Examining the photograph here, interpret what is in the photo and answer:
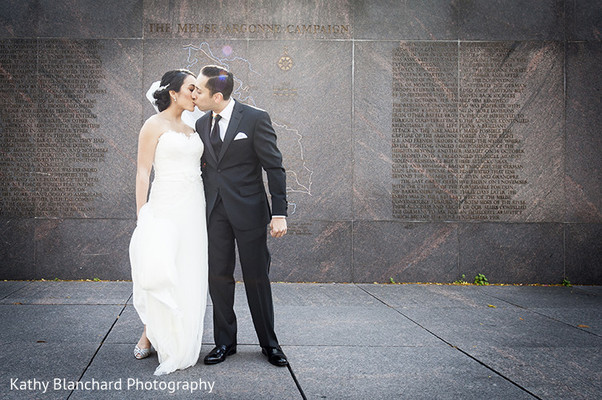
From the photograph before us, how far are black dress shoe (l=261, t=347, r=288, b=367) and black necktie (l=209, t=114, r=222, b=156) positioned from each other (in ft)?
5.14

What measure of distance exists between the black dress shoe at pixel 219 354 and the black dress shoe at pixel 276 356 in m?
0.29

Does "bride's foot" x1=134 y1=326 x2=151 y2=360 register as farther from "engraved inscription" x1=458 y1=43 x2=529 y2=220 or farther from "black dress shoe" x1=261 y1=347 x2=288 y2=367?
"engraved inscription" x1=458 y1=43 x2=529 y2=220

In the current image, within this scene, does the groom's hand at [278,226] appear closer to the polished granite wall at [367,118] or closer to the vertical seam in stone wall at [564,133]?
the polished granite wall at [367,118]

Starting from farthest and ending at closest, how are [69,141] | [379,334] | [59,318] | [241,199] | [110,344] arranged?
[69,141]
[59,318]
[379,334]
[110,344]
[241,199]

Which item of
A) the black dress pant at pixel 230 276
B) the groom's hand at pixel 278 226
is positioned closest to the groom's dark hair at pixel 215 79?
the black dress pant at pixel 230 276

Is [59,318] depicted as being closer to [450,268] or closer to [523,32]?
[450,268]

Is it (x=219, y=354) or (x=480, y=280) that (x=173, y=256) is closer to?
(x=219, y=354)

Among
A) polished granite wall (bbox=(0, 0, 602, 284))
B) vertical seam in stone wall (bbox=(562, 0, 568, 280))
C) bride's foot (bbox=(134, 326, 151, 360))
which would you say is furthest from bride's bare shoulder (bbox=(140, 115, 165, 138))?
vertical seam in stone wall (bbox=(562, 0, 568, 280))

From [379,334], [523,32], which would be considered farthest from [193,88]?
[523,32]

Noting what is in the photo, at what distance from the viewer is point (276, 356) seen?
3.55 m

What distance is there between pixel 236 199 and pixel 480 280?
205 inches

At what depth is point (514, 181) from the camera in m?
7.51

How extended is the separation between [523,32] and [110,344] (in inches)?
291

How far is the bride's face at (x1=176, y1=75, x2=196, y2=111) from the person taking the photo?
148 inches
